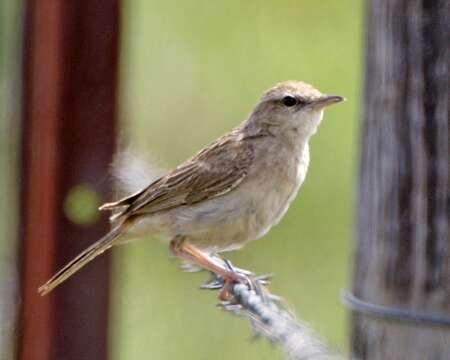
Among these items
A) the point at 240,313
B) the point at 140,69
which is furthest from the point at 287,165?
the point at 140,69

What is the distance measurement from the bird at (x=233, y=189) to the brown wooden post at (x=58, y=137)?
35 centimetres

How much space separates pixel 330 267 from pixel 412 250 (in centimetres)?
602

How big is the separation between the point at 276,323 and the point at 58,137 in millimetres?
1907

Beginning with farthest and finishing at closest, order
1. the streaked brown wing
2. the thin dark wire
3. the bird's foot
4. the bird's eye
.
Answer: the bird's eye → the streaked brown wing → the bird's foot → the thin dark wire

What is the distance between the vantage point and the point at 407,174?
318 cm

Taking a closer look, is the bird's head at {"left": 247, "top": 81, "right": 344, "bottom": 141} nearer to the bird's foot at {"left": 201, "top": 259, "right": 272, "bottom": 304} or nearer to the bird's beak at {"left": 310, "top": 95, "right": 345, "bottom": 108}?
the bird's beak at {"left": 310, "top": 95, "right": 345, "bottom": 108}

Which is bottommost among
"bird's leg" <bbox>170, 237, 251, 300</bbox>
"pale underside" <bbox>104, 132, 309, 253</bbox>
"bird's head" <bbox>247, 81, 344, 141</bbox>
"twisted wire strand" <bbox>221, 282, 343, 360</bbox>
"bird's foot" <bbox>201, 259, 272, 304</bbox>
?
"twisted wire strand" <bbox>221, 282, 343, 360</bbox>

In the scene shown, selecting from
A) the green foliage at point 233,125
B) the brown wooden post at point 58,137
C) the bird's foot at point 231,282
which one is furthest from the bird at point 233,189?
the green foliage at point 233,125

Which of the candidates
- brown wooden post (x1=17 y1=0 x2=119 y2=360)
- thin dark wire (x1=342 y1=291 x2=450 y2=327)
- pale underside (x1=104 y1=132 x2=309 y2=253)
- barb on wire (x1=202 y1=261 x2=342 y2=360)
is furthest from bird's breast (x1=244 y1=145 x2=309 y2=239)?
thin dark wire (x1=342 y1=291 x2=450 y2=327)

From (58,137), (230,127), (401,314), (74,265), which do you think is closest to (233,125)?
(230,127)

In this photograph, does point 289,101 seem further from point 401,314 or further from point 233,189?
point 401,314

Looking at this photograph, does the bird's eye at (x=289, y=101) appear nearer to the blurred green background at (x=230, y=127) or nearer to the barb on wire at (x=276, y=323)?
the barb on wire at (x=276, y=323)

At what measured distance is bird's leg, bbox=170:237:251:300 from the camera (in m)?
5.21

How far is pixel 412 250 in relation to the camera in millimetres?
3191
